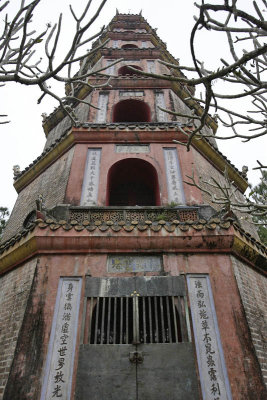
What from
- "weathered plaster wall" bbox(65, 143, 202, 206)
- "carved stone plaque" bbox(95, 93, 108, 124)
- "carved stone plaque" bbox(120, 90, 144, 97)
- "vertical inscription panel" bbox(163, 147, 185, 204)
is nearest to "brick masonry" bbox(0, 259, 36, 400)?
"weathered plaster wall" bbox(65, 143, 202, 206)

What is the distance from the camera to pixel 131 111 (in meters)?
12.2

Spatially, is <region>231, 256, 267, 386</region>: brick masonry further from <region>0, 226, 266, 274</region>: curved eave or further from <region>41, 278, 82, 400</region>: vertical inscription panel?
<region>41, 278, 82, 400</region>: vertical inscription panel

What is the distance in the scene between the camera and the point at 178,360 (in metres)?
5.18

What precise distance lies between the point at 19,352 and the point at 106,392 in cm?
152

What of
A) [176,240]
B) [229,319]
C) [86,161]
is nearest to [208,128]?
[86,161]

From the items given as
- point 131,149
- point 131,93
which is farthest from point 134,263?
point 131,93

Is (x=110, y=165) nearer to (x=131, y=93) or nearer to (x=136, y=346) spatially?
(x=131, y=93)

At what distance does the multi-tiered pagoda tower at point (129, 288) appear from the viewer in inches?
198

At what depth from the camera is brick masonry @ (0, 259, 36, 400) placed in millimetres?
5293

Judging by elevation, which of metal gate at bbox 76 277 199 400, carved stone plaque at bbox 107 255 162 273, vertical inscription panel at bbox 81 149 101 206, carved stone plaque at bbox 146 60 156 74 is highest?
carved stone plaque at bbox 146 60 156 74

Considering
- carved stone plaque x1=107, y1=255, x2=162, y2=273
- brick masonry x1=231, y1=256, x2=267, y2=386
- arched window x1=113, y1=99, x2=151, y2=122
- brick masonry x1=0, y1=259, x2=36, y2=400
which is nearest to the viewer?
brick masonry x1=0, y1=259, x2=36, y2=400

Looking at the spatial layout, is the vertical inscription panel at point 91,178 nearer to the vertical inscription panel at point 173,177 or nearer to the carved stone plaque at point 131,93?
the vertical inscription panel at point 173,177

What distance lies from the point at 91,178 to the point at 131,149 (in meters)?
1.53

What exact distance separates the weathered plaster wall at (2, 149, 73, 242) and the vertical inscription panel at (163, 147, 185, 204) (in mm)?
2566
